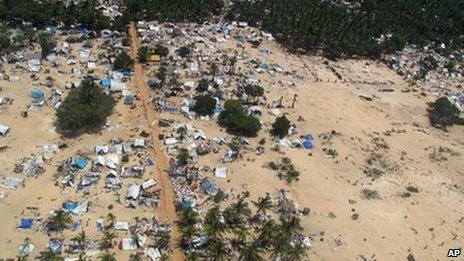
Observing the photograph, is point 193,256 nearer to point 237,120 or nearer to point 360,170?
point 237,120

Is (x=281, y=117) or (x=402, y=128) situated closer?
(x=281, y=117)

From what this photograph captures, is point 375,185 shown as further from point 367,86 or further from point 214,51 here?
point 214,51

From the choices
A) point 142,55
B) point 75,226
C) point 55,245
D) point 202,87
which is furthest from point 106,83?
point 55,245

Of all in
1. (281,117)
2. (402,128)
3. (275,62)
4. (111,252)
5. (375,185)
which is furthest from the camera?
(275,62)

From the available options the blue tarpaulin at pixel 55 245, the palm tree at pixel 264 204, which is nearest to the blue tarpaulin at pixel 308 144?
the palm tree at pixel 264 204

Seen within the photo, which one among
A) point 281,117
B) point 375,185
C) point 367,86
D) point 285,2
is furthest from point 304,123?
point 285,2

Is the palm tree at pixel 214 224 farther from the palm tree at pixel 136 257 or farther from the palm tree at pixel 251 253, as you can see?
the palm tree at pixel 136 257
